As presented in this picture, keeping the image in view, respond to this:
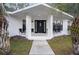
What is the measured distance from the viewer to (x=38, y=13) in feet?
10.2

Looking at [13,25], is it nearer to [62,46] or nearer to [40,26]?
[40,26]

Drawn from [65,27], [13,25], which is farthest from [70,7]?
[13,25]

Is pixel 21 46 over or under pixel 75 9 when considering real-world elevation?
Answer: under

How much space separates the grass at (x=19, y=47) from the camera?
310 cm

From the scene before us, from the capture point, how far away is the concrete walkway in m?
3.10

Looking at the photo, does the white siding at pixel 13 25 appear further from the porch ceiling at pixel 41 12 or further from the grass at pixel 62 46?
the grass at pixel 62 46

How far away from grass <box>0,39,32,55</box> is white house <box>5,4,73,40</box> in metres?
0.11

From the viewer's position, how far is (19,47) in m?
3.10

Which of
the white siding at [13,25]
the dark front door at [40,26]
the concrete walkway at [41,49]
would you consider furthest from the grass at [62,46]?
the white siding at [13,25]

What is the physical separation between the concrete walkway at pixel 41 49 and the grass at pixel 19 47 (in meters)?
0.07

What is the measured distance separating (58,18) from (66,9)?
18 cm

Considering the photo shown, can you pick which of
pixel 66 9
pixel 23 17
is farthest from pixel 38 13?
pixel 66 9
